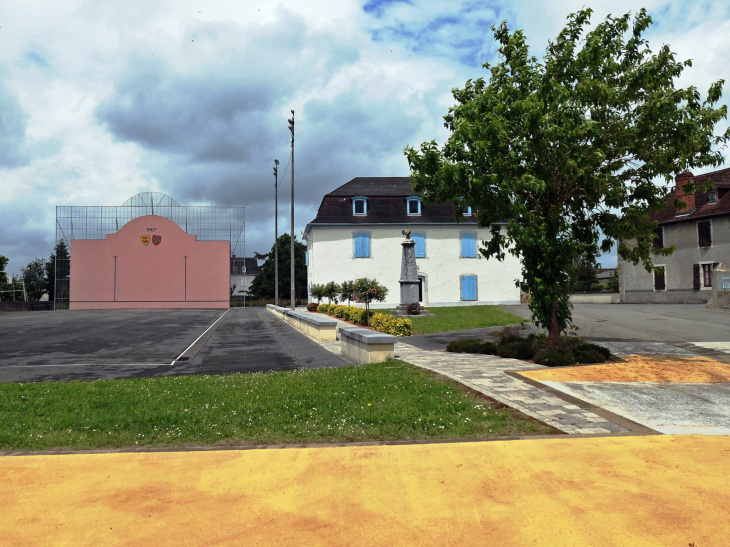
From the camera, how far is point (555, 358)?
10.1 meters

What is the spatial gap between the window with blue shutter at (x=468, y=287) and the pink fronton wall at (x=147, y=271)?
27.4m

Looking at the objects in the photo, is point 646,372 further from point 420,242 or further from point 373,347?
point 420,242

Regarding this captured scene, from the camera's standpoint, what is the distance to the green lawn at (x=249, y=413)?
5621mm

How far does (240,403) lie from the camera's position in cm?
701

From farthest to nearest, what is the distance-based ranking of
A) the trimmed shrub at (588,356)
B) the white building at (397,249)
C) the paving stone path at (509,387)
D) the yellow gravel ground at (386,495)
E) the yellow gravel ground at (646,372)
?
the white building at (397,249) < the trimmed shrub at (588,356) < the yellow gravel ground at (646,372) < the paving stone path at (509,387) < the yellow gravel ground at (386,495)

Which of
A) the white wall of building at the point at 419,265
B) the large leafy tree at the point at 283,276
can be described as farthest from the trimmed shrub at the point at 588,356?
the large leafy tree at the point at 283,276

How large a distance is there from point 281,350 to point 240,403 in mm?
7923

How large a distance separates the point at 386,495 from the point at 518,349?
8.03 m

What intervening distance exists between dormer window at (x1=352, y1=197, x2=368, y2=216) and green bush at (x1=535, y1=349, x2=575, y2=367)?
31209 millimetres

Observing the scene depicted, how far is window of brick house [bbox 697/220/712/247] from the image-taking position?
116 ft

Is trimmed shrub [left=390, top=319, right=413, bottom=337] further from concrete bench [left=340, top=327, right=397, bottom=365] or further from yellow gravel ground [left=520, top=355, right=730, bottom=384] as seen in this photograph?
Result: yellow gravel ground [left=520, top=355, right=730, bottom=384]

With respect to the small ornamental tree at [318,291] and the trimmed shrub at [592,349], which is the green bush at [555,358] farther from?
the small ornamental tree at [318,291]

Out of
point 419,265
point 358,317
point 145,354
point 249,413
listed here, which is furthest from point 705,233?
point 249,413

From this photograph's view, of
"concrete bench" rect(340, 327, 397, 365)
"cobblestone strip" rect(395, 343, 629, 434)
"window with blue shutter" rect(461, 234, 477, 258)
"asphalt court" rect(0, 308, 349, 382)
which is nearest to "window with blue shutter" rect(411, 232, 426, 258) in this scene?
"window with blue shutter" rect(461, 234, 477, 258)
